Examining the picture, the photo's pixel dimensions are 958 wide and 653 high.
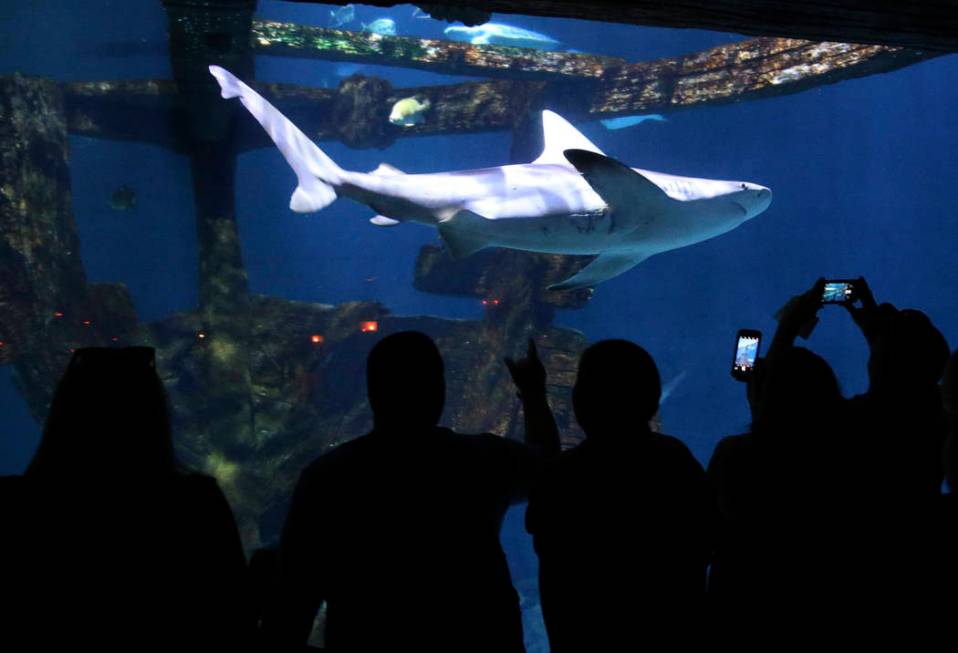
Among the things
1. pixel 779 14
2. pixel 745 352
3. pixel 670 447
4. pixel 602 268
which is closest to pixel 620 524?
pixel 670 447

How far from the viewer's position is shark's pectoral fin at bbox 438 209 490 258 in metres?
5.72

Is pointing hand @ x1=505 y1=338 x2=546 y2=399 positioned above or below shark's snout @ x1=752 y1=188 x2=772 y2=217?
below

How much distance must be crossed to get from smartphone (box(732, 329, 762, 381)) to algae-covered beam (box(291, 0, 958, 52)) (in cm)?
143

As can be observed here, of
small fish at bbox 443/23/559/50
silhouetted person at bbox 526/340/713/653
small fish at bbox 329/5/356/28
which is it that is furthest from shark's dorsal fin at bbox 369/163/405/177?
small fish at bbox 329/5/356/28

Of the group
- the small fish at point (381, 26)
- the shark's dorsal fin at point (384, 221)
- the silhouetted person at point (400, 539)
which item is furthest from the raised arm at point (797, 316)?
the small fish at point (381, 26)

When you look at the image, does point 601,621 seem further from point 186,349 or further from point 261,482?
point 186,349

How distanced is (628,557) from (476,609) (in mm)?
430

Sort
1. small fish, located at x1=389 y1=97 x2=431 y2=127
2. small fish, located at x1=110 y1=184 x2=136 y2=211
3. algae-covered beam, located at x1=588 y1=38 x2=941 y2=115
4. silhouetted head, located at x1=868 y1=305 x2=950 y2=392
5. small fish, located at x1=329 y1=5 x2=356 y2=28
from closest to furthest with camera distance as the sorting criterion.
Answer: silhouetted head, located at x1=868 y1=305 x2=950 y2=392
algae-covered beam, located at x1=588 y1=38 x2=941 y2=115
small fish, located at x1=389 y1=97 x2=431 y2=127
small fish, located at x1=110 y1=184 x2=136 y2=211
small fish, located at x1=329 y1=5 x2=356 y2=28

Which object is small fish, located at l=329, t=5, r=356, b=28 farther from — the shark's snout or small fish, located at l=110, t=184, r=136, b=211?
the shark's snout

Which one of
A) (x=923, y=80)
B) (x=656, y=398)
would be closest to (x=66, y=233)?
(x=656, y=398)

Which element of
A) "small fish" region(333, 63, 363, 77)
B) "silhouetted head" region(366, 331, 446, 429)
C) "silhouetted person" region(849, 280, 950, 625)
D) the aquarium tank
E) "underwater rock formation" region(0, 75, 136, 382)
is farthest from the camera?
"small fish" region(333, 63, 363, 77)

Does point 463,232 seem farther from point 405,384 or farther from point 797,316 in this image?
point 405,384

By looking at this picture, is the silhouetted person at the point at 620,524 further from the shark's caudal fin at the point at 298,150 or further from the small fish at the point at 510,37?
the small fish at the point at 510,37

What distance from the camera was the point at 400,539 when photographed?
1.77m
